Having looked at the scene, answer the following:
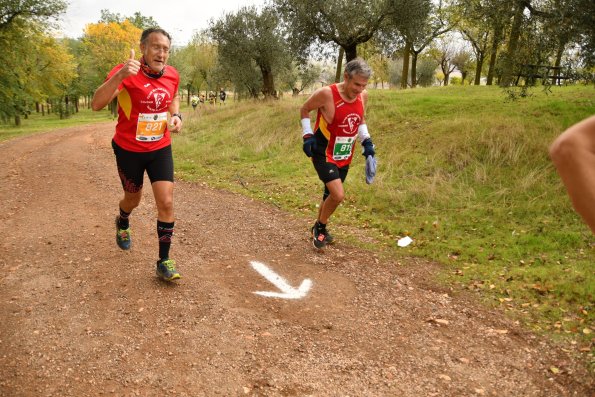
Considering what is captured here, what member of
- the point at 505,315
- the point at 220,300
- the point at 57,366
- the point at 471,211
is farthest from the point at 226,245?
the point at 471,211

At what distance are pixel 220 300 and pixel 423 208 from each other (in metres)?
4.55

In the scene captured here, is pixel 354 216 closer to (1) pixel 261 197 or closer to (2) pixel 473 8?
(1) pixel 261 197

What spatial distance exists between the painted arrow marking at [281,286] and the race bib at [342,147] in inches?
67.5

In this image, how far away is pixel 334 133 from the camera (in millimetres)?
5770

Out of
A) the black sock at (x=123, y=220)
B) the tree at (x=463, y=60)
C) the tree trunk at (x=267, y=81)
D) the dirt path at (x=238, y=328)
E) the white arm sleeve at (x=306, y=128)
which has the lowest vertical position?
the dirt path at (x=238, y=328)

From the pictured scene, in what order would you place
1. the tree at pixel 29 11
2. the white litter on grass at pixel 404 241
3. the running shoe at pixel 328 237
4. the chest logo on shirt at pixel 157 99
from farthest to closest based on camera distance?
the tree at pixel 29 11
the white litter on grass at pixel 404 241
the running shoe at pixel 328 237
the chest logo on shirt at pixel 157 99

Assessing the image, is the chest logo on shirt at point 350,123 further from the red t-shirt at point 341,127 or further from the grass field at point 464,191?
the grass field at point 464,191

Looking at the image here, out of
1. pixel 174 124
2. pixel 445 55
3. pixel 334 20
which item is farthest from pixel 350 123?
pixel 445 55

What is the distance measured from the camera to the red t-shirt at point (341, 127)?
5676 millimetres

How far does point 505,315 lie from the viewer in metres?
4.41

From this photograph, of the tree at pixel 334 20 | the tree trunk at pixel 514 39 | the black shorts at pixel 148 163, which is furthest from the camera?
the tree at pixel 334 20

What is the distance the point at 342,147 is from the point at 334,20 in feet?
41.7

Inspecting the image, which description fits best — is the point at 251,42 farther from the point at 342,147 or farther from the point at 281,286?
the point at 281,286

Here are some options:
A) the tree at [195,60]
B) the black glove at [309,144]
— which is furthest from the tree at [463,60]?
the black glove at [309,144]
